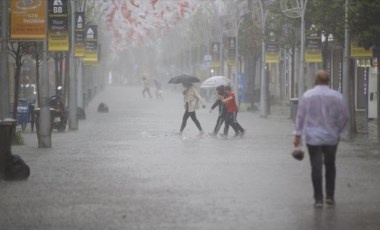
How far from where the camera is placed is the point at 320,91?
12539 millimetres

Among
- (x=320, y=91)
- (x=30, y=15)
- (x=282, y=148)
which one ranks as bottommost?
(x=282, y=148)

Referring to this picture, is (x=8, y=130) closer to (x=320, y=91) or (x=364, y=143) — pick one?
(x=320, y=91)

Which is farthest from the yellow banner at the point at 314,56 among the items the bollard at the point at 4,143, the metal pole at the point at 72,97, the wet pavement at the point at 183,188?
the bollard at the point at 4,143

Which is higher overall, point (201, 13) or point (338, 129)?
point (201, 13)

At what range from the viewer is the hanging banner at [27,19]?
68.9 ft

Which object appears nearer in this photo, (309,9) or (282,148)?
(282,148)

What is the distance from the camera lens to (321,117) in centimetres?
1245

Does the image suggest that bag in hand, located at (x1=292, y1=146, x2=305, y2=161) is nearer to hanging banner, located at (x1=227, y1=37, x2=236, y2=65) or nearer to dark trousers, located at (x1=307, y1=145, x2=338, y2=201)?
dark trousers, located at (x1=307, y1=145, x2=338, y2=201)

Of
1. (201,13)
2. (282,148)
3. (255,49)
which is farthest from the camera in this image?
(201,13)

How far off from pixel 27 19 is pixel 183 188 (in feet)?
26.3

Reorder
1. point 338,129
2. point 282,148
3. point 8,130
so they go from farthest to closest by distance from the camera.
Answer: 1. point 282,148
2. point 8,130
3. point 338,129

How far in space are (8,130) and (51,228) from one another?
5.85 metres

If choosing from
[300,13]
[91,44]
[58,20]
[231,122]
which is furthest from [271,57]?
[58,20]

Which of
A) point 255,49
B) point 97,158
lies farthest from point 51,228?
point 255,49
